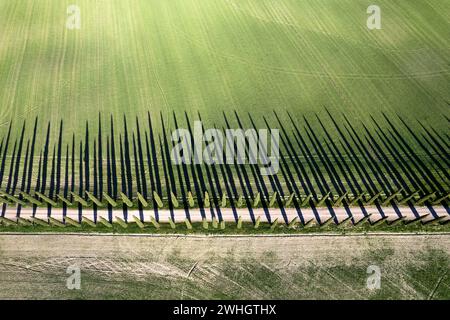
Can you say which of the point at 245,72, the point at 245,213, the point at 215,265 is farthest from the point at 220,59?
the point at 215,265

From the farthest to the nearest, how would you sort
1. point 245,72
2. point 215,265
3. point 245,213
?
point 245,72, point 245,213, point 215,265

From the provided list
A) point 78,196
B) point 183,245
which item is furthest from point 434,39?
point 78,196

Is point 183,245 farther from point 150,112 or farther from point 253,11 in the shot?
point 253,11

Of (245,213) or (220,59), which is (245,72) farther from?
(245,213)

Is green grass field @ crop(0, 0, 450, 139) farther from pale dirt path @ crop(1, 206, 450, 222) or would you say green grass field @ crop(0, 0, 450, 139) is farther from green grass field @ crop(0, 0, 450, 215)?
pale dirt path @ crop(1, 206, 450, 222)

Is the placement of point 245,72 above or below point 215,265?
above

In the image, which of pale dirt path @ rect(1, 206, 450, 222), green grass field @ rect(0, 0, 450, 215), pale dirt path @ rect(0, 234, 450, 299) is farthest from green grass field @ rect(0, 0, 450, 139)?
pale dirt path @ rect(0, 234, 450, 299)

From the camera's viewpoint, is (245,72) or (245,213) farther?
(245,72)

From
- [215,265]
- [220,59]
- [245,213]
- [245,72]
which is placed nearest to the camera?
A: [215,265]
